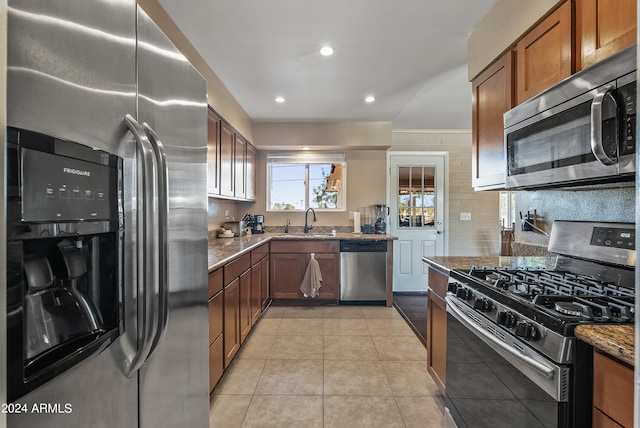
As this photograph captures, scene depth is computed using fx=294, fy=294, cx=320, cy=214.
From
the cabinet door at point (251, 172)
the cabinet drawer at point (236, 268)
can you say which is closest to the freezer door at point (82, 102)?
the cabinet drawer at point (236, 268)

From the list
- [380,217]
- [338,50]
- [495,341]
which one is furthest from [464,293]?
[380,217]

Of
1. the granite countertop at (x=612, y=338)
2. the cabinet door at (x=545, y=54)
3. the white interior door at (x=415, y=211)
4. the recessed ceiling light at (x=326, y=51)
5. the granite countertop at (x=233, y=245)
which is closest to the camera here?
the granite countertop at (x=612, y=338)

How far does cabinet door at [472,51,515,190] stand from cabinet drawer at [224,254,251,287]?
1841 mm

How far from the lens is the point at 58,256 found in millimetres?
583

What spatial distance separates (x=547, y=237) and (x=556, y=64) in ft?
3.26

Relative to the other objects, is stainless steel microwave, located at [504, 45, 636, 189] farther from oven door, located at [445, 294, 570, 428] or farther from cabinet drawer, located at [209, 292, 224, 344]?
cabinet drawer, located at [209, 292, 224, 344]

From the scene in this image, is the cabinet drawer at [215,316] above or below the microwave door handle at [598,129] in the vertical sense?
below

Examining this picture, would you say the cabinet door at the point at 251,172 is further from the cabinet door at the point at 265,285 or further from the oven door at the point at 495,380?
the oven door at the point at 495,380

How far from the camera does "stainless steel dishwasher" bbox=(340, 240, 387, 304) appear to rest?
3.79 metres

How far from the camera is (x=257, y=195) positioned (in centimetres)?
445

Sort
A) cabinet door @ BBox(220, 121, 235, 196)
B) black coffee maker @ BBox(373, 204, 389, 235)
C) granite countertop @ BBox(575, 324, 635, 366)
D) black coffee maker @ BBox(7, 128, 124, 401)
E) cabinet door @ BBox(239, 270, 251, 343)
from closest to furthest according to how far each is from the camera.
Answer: black coffee maker @ BBox(7, 128, 124, 401) → granite countertop @ BBox(575, 324, 635, 366) → cabinet door @ BBox(239, 270, 251, 343) → cabinet door @ BBox(220, 121, 235, 196) → black coffee maker @ BBox(373, 204, 389, 235)

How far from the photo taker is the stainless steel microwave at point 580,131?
95 cm

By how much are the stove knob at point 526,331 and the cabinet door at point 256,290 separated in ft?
7.62

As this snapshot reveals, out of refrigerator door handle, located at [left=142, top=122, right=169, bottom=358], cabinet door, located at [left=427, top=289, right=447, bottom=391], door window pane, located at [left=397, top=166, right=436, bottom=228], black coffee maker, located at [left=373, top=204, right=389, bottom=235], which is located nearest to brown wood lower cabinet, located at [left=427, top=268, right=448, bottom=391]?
cabinet door, located at [left=427, top=289, right=447, bottom=391]
